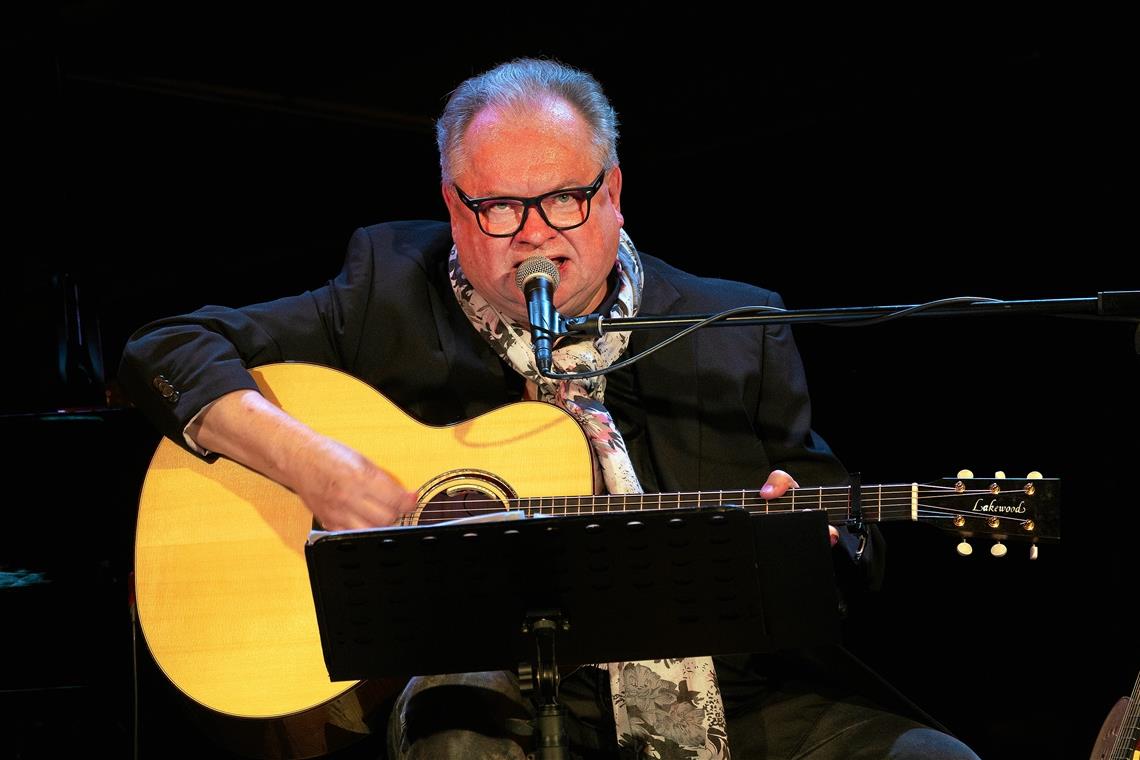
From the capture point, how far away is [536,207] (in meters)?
2.71

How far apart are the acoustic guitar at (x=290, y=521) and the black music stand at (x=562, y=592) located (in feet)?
1.23

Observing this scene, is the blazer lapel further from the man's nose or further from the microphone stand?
the microphone stand

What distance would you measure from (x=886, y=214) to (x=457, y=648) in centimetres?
238

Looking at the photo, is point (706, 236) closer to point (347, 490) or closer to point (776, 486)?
point (776, 486)

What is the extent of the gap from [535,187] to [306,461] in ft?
2.72

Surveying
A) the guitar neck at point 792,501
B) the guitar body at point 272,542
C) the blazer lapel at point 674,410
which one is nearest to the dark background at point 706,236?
the guitar body at point 272,542

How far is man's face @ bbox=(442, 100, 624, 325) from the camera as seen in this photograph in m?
2.73

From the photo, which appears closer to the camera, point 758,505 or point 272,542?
point 758,505

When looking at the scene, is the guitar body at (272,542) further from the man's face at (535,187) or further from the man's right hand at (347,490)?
the man's face at (535,187)

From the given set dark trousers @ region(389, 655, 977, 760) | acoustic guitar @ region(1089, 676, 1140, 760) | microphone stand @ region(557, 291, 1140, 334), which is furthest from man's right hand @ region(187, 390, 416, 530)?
acoustic guitar @ region(1089, 676, 1140, 760)

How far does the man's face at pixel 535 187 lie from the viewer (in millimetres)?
2729

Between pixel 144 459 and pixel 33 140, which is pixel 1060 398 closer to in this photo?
pixel 144 459

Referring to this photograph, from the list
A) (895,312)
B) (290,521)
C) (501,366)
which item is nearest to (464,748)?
(290,521)

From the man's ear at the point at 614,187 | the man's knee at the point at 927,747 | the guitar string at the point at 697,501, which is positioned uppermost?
the man's ear at the point at 614,187
